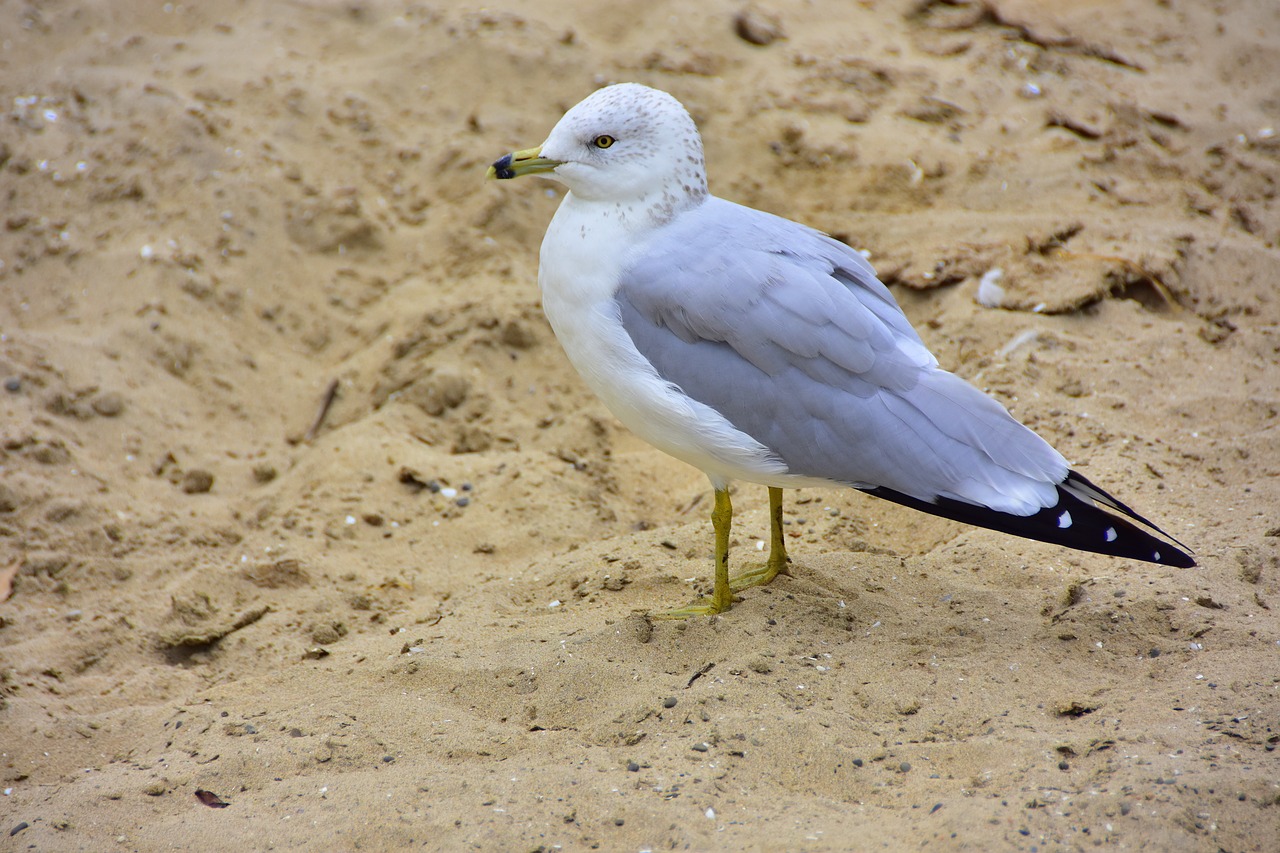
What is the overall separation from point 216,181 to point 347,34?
5.14 ft

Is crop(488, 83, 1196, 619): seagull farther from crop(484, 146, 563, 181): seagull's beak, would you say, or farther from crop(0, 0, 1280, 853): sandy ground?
crop(0, 0, 1280, 853): sandy ground

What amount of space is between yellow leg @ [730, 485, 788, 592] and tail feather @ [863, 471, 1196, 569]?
61 cm

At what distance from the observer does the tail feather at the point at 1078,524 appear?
292cm

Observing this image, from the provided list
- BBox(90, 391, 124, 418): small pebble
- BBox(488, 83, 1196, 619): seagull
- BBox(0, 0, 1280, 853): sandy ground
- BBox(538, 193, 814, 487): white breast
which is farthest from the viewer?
BBox(90, 391, 124, 418): small pebble

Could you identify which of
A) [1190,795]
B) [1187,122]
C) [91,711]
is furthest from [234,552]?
[1187,122]

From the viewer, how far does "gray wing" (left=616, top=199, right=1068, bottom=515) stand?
10.3 ft

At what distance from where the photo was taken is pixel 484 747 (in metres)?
3.00

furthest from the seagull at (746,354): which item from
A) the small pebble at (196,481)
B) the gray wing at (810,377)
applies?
the small pebble at (196,481)

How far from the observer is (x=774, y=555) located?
3.68 m

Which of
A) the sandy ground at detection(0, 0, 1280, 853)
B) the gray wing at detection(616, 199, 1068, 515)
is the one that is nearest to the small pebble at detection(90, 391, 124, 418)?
the sandy ground at detection(0, 0, 1280, 853)

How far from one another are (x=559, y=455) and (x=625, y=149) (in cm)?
169

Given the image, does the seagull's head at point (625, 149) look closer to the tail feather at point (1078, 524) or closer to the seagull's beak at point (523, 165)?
the seagull's beak at point (523, 165)

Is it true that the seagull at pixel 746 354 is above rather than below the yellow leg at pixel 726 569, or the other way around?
above

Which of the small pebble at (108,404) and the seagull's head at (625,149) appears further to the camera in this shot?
the small pebble at (108,404)
